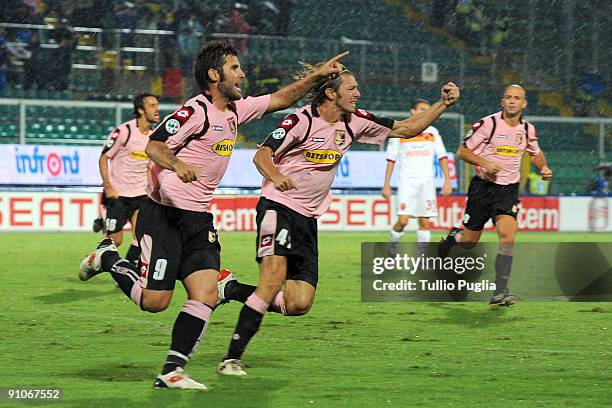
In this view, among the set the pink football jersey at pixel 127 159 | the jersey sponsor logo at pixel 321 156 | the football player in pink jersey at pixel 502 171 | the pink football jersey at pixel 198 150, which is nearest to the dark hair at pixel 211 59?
the pink football jersey at pixel 198 150

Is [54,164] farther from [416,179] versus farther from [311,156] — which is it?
[311,156]

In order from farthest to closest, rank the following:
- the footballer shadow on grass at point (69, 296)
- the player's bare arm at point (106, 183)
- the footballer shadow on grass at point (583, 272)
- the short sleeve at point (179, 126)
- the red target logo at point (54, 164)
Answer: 1. the red target logo at point (54, 164)
2. the footballer shadow on grass at point (583, 272)
3. the player's bare arm at point (106, 183)
4. the footballer shadow on grass at point (69, 296)
5. the short sleeve at point (179, 126)

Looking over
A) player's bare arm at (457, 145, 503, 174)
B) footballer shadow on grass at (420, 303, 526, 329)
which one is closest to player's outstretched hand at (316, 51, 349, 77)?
footballer shadow on grass at (420, 303, 526, 329)

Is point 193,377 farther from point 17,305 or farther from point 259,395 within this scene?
point 17,305

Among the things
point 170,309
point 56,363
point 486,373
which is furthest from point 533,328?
point 56,363

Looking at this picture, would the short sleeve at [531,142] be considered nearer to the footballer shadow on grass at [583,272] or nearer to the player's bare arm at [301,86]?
the footballer shadow on grass at [583,272]

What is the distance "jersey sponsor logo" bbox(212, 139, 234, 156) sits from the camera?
7.20 metres

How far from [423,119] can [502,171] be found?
3.97 metres

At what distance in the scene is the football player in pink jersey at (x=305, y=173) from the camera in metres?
7.73

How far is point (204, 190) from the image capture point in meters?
7.25

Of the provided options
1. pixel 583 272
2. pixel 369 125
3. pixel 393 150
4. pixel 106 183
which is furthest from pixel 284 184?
pixel 583 272

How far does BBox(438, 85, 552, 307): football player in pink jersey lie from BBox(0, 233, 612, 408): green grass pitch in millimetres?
651

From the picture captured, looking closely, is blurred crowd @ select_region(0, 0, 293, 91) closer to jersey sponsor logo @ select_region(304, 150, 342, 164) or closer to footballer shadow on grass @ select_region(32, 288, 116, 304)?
footballer shadow on grass @ select_region(32, 288, 116, 304)

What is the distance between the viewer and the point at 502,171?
11750 mm
